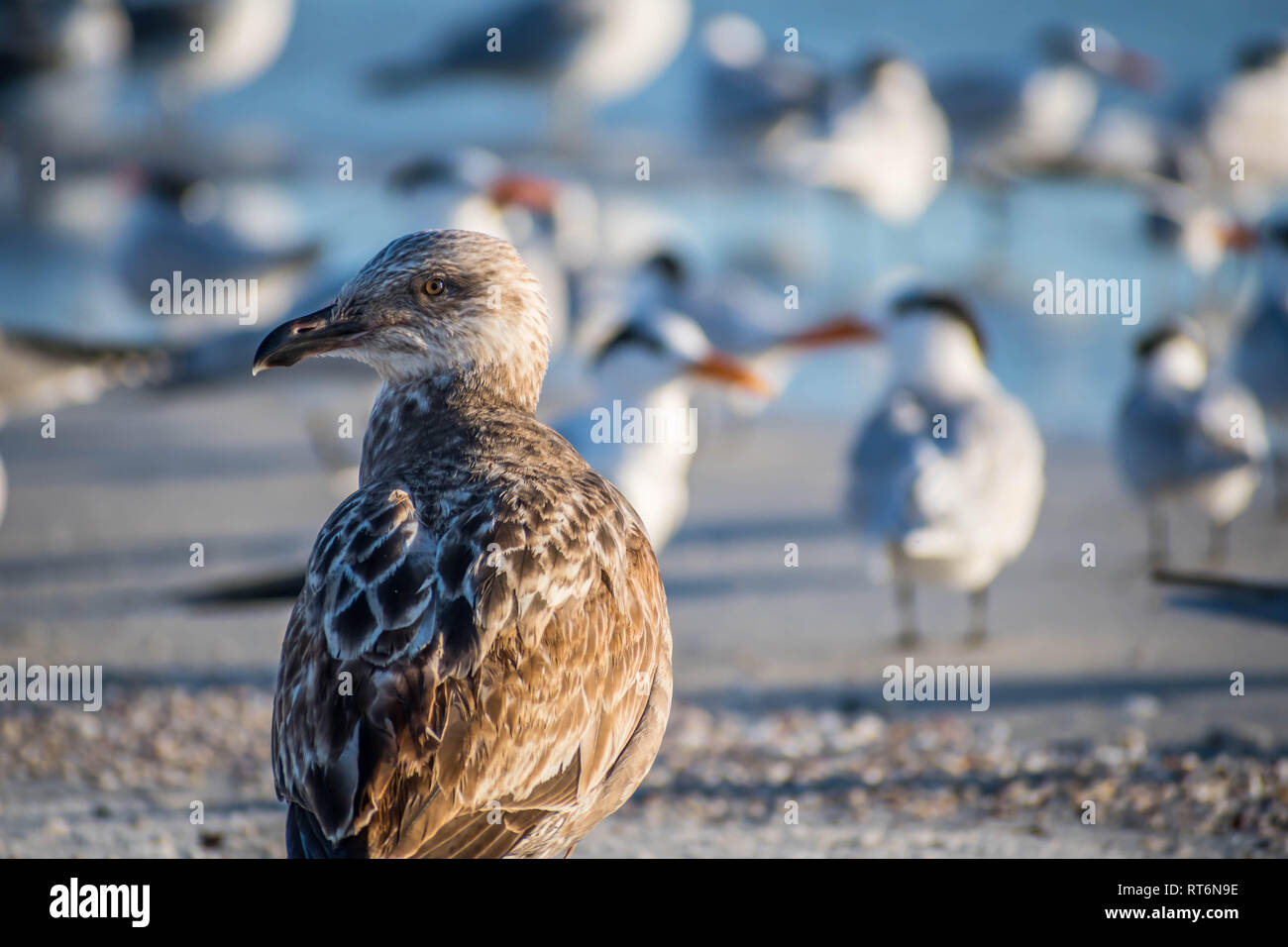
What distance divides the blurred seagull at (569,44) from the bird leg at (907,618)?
9.73 metres

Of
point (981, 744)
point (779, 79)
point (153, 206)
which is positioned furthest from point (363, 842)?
point (779, 79)

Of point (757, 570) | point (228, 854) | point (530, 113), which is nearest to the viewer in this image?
point (228, 854)

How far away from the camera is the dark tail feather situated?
2.68m

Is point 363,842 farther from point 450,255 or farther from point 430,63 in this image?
point 430,63

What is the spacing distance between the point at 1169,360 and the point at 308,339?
492cm

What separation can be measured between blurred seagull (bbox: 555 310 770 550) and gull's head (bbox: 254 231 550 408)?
6.94 ft

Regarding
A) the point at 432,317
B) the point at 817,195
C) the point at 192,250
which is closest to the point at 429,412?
the point at 432,317

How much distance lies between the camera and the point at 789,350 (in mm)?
8211

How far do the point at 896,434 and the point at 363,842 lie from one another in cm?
364

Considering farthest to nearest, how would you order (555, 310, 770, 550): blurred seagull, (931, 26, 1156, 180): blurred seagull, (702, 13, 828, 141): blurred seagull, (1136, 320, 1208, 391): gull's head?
(931, 26, 1156, 180): blurred seagull, (702, 13, 828, 141): blurred seagull, (1136, 320, 1208, 391): gull's head, (555, 310, 770, 550): blurred seagull

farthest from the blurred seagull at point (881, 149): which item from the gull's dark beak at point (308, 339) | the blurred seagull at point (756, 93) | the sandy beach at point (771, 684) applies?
the gull's dark beak at point (308, 339)

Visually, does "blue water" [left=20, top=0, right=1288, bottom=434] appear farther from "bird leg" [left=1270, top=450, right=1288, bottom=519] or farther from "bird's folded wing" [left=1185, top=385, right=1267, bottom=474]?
"bird's folded wing" [left=1185, top=385, right=1267, bottom=474]

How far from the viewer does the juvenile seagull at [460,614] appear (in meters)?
2.73

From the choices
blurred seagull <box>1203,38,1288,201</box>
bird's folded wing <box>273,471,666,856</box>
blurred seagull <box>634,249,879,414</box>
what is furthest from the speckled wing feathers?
blurred seagull <box>1203,38,1288,201</box>
